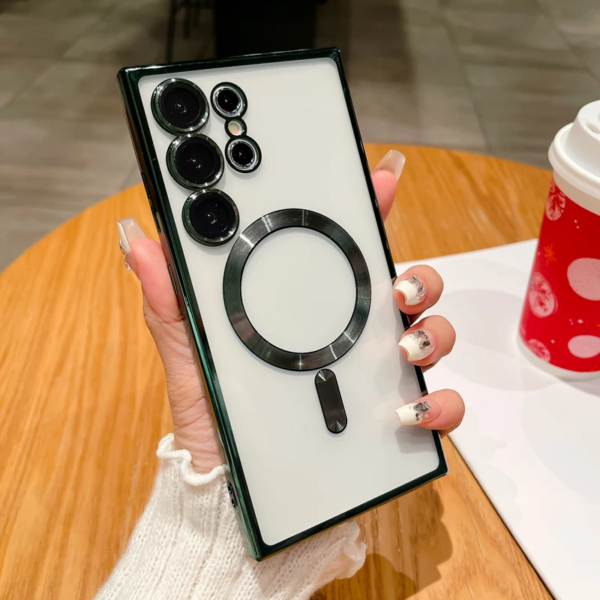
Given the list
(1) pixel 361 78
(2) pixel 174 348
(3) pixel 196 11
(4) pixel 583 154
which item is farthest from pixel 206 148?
(3) pixel 196 11

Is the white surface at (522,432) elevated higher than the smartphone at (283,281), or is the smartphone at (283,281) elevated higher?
the smartphone at (283,281)

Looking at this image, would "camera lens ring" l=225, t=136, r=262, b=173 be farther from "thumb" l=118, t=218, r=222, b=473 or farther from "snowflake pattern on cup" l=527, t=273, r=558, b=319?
"snowflake pattern on cup" l=527, t=273, r=558, b=319

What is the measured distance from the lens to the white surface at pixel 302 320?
0.94ft

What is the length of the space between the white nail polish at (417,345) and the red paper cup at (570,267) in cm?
13

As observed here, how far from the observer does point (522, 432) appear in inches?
14.9

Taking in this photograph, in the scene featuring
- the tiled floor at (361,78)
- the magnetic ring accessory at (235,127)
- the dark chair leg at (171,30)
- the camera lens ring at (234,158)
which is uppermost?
the magnetic ring accessory at (235,127)

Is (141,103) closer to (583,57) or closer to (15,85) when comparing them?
(15,85)

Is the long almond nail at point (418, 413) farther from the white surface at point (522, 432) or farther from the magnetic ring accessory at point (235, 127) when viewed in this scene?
the magnetic ring accessory at point (235, 127)

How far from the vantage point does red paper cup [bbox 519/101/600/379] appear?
324 millimetres

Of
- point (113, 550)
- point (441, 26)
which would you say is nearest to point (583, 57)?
point (441, 26)

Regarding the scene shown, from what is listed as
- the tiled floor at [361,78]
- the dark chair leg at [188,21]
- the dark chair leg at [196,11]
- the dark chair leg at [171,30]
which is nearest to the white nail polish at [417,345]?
the tiled floor at [361,78]

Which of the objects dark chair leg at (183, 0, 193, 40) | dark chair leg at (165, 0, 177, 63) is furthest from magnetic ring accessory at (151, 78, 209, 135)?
dark chair leg at (183, 0, 193, 40)

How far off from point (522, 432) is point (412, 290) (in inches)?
5.7

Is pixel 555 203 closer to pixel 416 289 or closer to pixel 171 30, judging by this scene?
pixel 416 289
